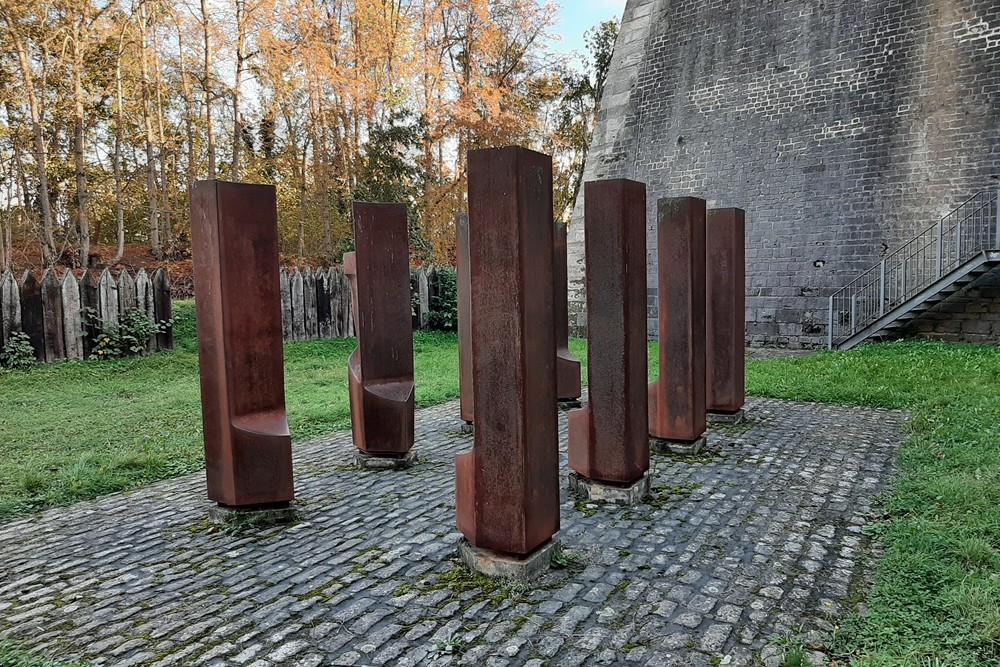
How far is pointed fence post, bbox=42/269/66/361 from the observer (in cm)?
943

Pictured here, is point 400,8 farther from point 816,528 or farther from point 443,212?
point 816,528

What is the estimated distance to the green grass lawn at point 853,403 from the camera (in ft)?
8.29

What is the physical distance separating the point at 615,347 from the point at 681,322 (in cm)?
130

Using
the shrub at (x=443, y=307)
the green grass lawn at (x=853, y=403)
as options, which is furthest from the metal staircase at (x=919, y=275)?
the shrub at (x=443, y=307)

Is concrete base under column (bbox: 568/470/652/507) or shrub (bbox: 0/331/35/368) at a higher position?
shrub (bbox: 0/331/35/368)

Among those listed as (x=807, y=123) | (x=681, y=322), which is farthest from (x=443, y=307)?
(x=681, y=322)

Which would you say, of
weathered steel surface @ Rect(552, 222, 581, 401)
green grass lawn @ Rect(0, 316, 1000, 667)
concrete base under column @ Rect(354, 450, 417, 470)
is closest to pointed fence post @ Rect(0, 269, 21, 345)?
green grass lawn @ Rect(0, 316, 1000, 667)

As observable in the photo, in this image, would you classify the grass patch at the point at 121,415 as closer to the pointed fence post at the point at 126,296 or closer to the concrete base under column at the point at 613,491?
the pointed fence post at the point at 126,296

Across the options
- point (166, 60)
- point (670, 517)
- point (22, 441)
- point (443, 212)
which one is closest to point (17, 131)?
point (166, 60)

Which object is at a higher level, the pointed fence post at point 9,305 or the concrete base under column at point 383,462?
the pointed fence post at point 9,305

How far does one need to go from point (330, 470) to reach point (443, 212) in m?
16.1

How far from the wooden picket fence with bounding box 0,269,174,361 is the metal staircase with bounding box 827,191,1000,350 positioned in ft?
40.3

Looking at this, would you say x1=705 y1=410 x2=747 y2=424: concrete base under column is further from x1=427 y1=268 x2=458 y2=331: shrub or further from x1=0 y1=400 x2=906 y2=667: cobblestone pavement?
x1=427 y1=268 x2=458 y2=331: shrub

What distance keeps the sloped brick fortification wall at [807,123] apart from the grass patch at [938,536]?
6129 mm
